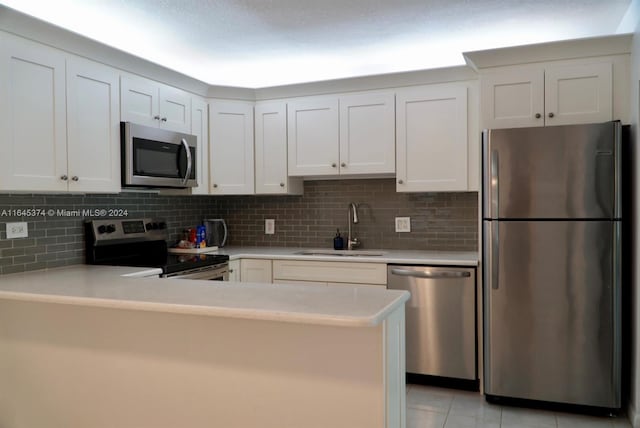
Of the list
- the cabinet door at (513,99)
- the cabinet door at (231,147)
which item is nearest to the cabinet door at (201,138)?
the cabinet door at (231,147)

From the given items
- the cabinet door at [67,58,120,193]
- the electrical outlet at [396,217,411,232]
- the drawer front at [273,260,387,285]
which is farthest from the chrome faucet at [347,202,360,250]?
the cabinet door at [67,58,120,193]

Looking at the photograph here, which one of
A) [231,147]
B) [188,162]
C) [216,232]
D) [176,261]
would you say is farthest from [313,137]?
[176,261]

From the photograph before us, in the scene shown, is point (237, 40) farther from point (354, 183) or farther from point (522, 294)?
point (522, 294)

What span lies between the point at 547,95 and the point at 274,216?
2425mm

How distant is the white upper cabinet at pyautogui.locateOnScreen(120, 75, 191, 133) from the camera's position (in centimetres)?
318

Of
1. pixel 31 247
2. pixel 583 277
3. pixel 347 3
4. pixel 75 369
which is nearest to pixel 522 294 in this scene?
pixel 583 277

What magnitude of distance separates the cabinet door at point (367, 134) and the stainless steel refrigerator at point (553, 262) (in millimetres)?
843

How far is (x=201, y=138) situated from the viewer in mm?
3930

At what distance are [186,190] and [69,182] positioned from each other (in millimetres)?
1159

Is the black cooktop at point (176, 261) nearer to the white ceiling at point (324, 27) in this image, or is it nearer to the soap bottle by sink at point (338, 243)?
the soap bottle by sink at point (338, 243)

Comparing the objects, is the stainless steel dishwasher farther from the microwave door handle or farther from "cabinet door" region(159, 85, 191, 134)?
"cabinet door" region(159, 85, 191, 134)

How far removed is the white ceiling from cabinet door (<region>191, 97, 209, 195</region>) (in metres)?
0.38

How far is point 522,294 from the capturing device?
2979mm

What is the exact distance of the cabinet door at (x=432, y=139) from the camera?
3527mm
